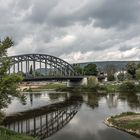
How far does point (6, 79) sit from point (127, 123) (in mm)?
21538

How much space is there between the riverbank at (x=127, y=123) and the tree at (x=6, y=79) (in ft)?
57.1

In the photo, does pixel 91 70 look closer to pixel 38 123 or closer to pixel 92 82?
pixel 92 82

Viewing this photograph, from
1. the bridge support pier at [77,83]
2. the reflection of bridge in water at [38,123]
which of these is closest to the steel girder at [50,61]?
the bridge support pier at [77,83]

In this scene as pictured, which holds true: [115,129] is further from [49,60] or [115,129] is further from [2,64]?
[49,60]

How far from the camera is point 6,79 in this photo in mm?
32625

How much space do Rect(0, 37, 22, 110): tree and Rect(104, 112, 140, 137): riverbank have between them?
17404 mm

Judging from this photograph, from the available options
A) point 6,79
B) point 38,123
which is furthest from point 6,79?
point 38,123

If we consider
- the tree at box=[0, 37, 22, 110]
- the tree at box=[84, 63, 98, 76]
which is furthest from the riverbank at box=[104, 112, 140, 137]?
the tree at box=[84, 63, 98, 76]

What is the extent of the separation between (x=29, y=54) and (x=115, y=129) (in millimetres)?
98910

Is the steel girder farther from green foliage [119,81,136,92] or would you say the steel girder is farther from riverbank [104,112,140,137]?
riverbank [104,112,140,137]

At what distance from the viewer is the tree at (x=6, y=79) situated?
1288 inches

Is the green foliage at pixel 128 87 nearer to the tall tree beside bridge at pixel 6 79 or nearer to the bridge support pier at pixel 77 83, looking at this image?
the bridge support pier at pixel 77 83

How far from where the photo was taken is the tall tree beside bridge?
32719mm

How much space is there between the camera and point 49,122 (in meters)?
53.0
